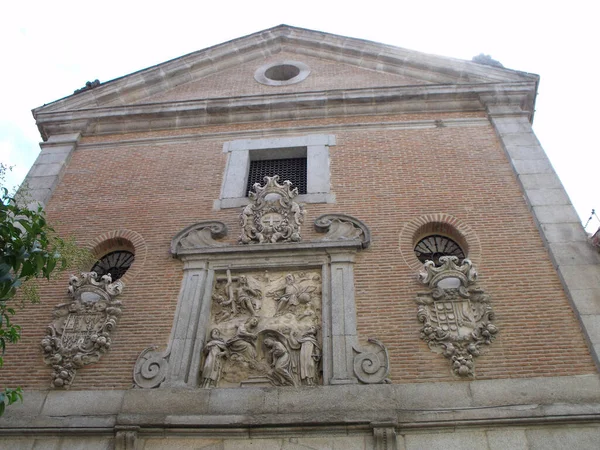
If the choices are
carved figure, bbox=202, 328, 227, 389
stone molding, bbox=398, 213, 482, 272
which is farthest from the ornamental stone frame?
stone molding, bbox=398, 213, 482, 272

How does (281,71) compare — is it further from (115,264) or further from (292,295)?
(292,295)

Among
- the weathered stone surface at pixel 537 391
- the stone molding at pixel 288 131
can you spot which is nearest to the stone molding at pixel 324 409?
the weathered stone surface at pixel 537 391

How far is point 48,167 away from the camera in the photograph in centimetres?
1125

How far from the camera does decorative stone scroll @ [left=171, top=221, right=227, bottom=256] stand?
29.7ft

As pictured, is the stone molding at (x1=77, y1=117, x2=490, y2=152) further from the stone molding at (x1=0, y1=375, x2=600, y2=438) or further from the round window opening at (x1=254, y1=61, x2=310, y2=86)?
the stone molding at (x1=0, y1=375, x2=600, y2=438)

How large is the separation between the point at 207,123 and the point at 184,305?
4865 mm

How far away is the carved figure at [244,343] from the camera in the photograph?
302 inches

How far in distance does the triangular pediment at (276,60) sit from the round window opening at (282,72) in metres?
0.32

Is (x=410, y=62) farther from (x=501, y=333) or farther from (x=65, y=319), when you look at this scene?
(x=65, y=319)

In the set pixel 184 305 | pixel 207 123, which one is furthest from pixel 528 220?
pixel 207 123

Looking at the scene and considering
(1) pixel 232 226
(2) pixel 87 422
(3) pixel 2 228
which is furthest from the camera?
(1) pixel 232 226

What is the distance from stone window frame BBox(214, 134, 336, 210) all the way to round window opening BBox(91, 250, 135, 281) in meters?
1.72

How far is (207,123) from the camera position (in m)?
11.9

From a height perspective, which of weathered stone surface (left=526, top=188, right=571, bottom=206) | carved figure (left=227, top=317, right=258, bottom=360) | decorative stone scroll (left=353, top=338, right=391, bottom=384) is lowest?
decorative stone scroll (left=353, top=338, right=391, bottom=384)
